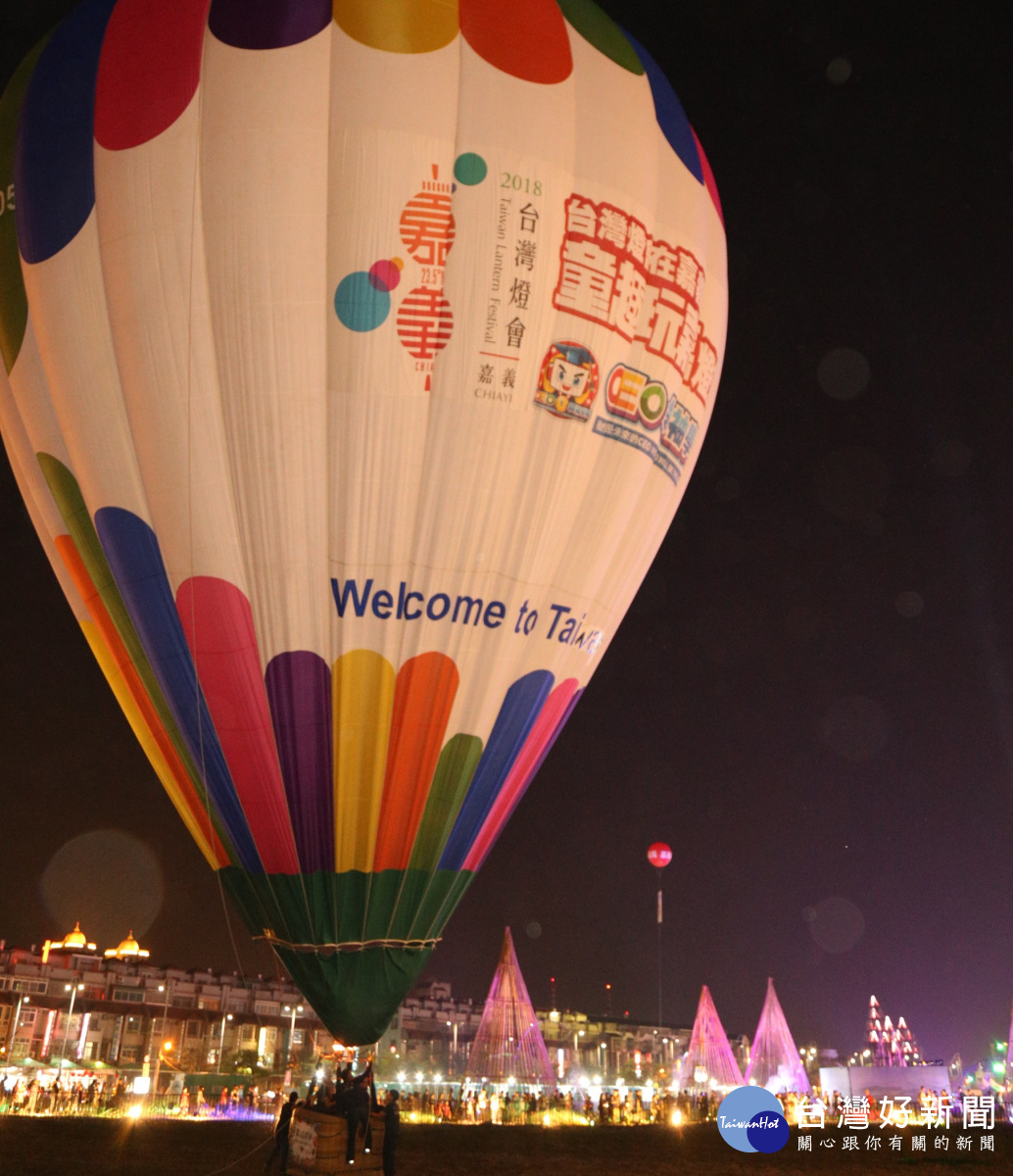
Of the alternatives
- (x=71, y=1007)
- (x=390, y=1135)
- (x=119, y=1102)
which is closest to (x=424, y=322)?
(x=390, y=1135)

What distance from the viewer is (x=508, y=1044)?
30.7 metres

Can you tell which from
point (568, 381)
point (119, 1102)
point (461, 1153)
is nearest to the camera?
point (568, 381)

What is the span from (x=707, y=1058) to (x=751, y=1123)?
2589cm

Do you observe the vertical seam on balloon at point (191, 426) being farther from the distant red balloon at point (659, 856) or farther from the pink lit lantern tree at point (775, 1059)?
the pink lit lantern tree at point (775, 1059)

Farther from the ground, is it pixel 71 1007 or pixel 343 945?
pixel 343 945

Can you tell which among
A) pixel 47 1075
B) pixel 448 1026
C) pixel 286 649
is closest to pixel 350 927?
pixel 286 649

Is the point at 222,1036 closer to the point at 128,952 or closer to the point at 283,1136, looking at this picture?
the point at 128,952

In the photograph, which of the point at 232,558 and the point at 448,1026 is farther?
the point at 448,1026

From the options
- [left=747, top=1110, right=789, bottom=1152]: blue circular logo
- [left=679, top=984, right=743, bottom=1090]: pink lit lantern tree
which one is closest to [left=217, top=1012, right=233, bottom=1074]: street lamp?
[left=679, top=984, right=743, bottom=1090]: pink lit lantern tree

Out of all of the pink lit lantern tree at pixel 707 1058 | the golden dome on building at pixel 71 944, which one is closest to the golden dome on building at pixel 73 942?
the golden dome on building at pixel 71 944

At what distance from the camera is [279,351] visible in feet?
40.6

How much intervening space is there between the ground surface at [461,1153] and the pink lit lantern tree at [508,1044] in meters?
11.8

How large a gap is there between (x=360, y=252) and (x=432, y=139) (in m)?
1.55

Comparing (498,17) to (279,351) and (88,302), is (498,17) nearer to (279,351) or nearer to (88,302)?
(279,351)
